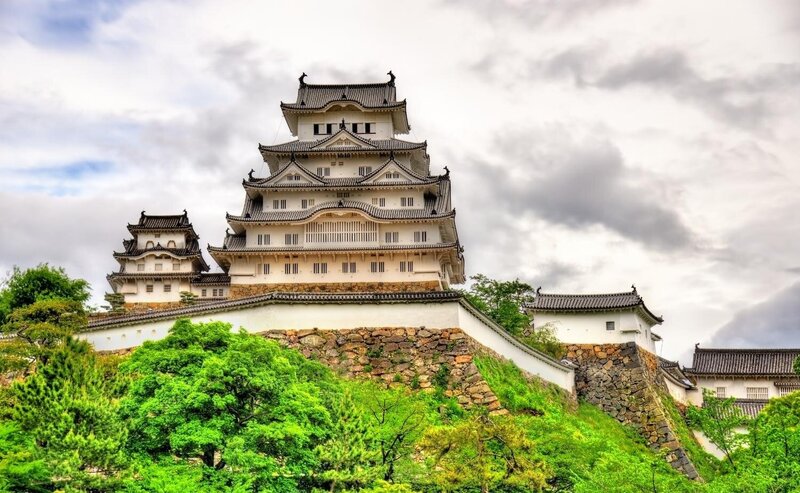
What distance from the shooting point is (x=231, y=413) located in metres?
21.4

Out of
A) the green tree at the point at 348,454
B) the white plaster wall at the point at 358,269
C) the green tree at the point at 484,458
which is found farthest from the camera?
the white plaster wall at the point at 358,269

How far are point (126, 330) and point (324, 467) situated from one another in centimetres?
1650

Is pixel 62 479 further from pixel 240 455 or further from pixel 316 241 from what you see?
pixel 316 241

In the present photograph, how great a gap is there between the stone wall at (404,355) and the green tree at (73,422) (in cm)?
925

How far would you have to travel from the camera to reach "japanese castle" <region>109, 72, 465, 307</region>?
47.9 metres

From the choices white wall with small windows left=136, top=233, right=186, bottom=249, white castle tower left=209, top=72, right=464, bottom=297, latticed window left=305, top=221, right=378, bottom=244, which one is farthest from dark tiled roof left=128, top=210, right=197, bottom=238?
latticed window left=305, top=221, right=378, bottom=244

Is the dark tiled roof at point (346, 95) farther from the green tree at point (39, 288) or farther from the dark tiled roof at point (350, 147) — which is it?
the green tree at point (39, 288)

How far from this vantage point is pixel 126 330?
35656 millimetres

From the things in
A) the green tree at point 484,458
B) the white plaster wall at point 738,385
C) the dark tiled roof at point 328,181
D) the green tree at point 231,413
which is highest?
the dark tiled roof at point 328,181

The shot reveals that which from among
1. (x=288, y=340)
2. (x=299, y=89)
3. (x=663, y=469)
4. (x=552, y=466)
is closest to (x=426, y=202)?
(x=299, y=89)

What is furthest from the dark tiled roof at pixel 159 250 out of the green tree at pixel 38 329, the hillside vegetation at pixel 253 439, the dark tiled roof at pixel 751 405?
the dark tiled roof at pixel 751 405

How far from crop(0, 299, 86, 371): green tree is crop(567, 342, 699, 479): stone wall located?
829 inches

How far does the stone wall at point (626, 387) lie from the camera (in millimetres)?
40031

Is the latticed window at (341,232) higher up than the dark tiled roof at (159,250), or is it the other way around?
the dark tiled roof at (159,250)
